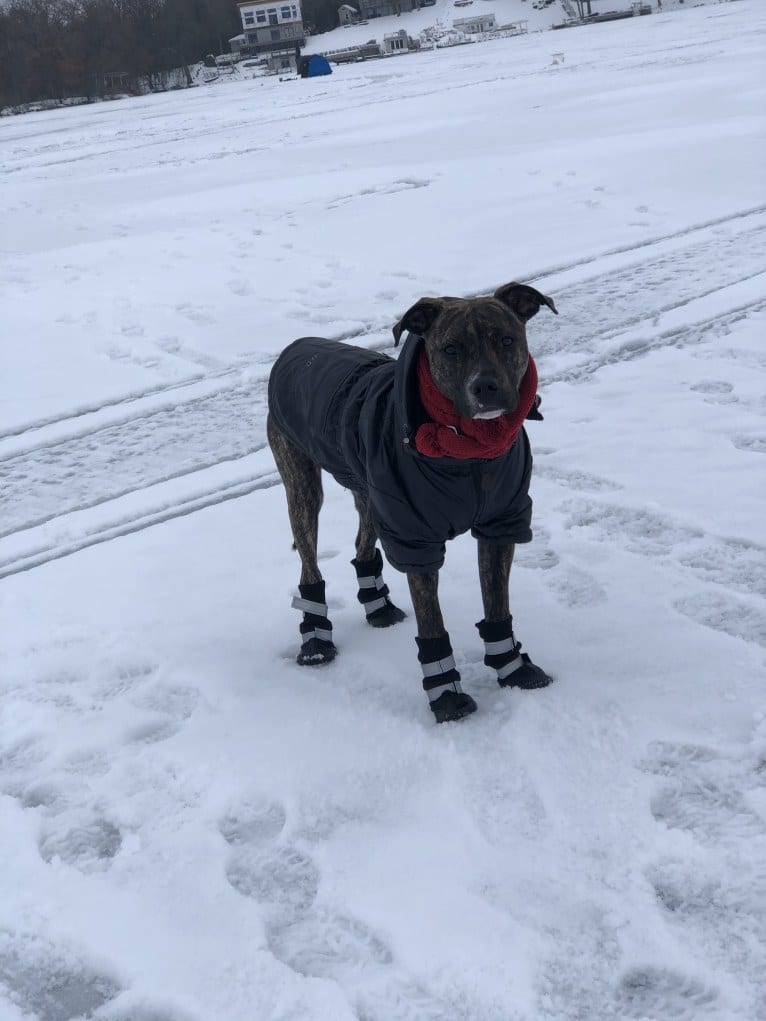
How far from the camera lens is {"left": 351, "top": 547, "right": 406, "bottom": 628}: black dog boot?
12.3 ft

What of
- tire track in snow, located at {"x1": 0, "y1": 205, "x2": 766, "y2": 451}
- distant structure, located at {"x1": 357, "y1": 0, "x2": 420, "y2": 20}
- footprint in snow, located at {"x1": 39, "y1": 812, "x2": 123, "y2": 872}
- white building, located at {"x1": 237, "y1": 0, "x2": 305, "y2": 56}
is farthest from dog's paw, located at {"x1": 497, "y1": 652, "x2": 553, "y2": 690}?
distant structure, located at {"x1": 357, "y1": 0, "x2": 420, "y2": 20}

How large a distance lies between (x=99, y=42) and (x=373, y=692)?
264 feet

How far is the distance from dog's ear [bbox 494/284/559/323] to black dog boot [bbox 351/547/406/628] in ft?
3.87

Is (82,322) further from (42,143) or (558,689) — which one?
(42,143)

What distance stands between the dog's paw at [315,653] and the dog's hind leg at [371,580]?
275mm

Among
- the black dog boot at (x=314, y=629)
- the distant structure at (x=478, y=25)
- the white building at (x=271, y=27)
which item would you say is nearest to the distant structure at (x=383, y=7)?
the white building at (x=271, y=27)

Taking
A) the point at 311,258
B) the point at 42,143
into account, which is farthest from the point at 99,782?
the point at 42,143

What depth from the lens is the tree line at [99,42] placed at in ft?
225

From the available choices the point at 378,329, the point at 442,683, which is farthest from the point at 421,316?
the point at 378,329

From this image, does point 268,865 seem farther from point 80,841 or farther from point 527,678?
point 527,678

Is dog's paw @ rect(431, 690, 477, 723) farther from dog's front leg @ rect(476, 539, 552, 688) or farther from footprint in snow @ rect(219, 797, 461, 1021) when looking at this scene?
footprint in snow @ rect(219, 797, 461, 1021)

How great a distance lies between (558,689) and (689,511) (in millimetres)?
1391

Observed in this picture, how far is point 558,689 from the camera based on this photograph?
3.19m

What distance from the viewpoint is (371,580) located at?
12.3ft
